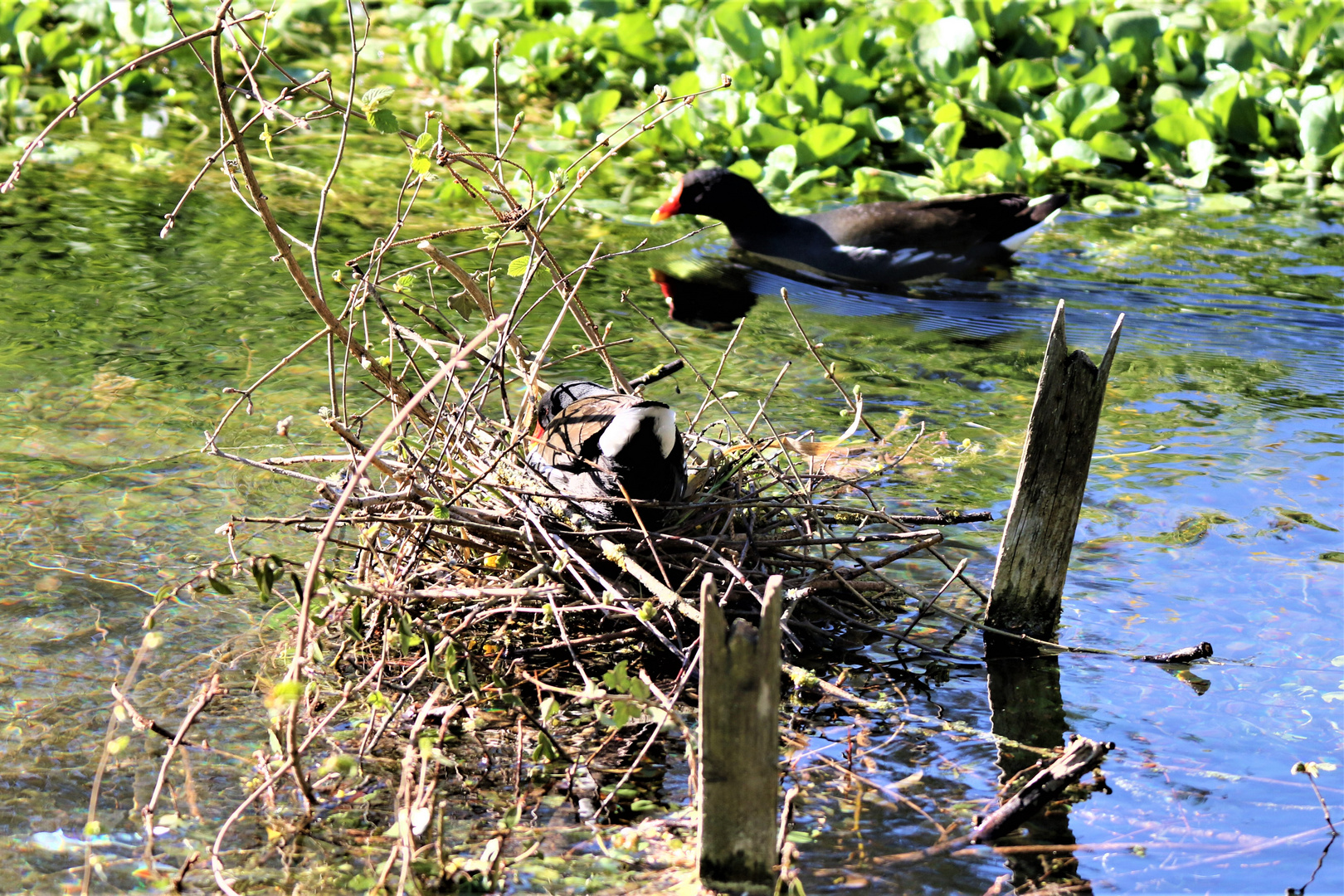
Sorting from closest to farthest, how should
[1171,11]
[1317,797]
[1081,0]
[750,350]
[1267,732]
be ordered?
1. [1317,797]
2. [1267,732]
3. [750,350]
4. [1081,0]
5. [1171,11]

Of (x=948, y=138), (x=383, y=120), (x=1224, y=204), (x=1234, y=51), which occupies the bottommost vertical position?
(x=1224, y=204)

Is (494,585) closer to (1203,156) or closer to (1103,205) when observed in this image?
(1103,205)

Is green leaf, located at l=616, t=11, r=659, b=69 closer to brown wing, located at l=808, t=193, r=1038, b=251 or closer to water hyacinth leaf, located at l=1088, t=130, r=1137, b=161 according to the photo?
brown wing, located at l=808, t=193, r=1038, b=251

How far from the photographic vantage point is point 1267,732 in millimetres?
3547

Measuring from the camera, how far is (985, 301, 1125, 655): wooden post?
11.4ft

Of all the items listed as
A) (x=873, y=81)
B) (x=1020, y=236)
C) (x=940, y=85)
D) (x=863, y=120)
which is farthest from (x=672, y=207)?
(x=940, y=85)

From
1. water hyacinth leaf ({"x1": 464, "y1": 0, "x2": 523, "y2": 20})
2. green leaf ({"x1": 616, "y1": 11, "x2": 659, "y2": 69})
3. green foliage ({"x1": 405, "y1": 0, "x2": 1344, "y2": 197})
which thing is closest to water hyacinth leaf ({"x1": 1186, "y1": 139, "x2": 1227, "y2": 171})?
green foliage ({"x1": 405, "y1": 0, "x2": 1344, "y2": 197})

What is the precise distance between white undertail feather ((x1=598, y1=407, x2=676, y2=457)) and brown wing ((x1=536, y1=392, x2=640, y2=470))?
0.07 metres

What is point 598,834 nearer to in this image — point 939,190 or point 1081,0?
point 939,190

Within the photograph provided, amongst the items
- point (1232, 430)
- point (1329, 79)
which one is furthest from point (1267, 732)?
point (1329, 79)

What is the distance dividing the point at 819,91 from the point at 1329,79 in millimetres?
3167

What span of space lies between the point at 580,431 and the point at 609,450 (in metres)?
0.18

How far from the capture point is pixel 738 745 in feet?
8.18

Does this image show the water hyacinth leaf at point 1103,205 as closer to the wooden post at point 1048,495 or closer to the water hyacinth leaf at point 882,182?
the water hyacinth leaf at point 882,182
